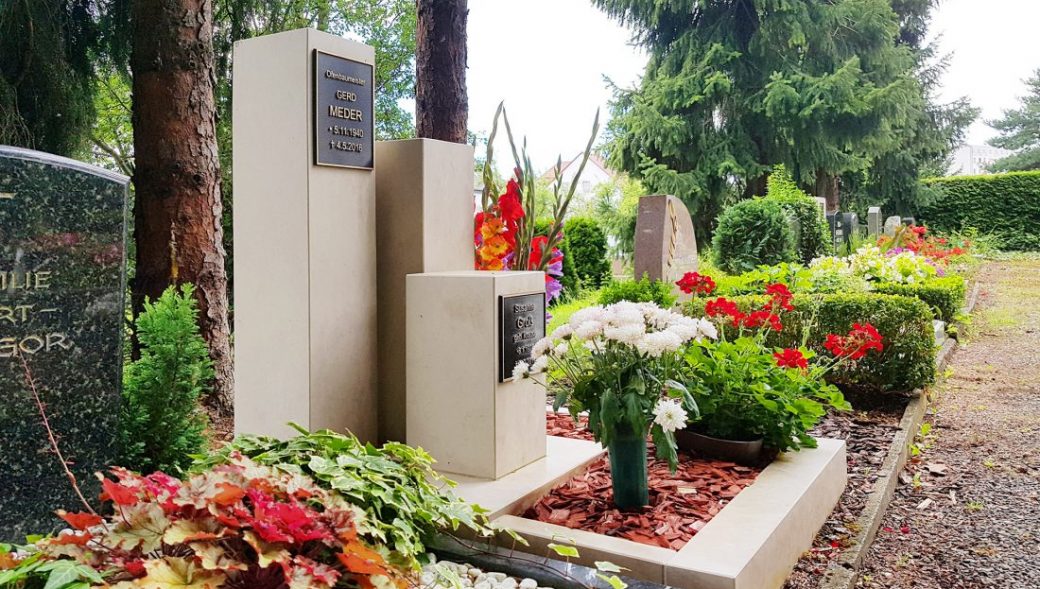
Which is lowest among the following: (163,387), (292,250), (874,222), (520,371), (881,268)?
(163,387)

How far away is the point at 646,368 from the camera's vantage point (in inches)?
111

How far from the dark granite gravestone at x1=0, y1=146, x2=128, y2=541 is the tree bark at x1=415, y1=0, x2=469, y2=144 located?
3851mm

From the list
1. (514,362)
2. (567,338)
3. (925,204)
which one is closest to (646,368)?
(567,338)

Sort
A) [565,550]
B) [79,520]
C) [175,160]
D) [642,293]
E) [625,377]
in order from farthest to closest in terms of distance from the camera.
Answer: [642,293], [175,160], [625,377], [565,550], [79,520]

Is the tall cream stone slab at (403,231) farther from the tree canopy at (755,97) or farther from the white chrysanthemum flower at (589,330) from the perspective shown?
the tree canopy at (755,97)

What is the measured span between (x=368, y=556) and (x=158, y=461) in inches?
75.0

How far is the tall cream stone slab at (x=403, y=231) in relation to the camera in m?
3.54

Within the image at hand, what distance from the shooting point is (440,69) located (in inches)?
266

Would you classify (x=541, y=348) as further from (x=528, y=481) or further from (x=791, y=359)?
(x=791, y=359)

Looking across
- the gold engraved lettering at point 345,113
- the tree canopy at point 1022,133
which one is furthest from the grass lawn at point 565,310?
the tree canopy at point 1022,133

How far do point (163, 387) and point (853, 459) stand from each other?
3.59 m

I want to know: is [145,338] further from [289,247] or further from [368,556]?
[368,556]

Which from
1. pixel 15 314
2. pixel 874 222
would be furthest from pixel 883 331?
pixel 874 222

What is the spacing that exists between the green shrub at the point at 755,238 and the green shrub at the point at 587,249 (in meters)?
2.06
